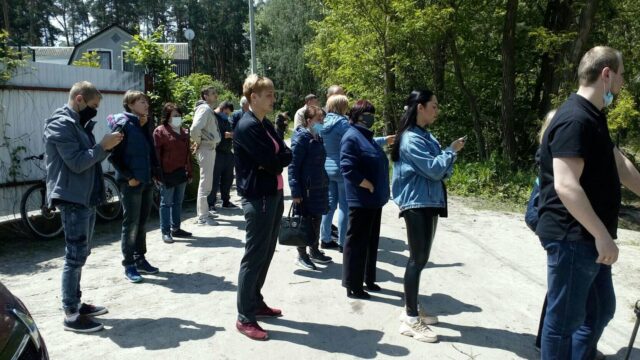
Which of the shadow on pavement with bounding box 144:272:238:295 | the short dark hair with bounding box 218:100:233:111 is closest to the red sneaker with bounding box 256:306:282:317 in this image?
the shadow on pavement with bounding box 144:272:238:295

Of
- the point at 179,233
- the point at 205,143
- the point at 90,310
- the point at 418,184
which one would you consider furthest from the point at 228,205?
the point at 418,184

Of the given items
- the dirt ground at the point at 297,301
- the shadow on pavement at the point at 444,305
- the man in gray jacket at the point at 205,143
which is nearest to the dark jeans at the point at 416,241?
the dirt ground at the point at 297,301

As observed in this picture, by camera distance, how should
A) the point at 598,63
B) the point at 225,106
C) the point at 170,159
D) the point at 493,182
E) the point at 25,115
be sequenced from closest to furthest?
the point at 598,63
the point at 170,159
the point at 25,115
the point at 225,106
the point at 493,182

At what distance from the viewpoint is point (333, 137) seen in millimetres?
6117

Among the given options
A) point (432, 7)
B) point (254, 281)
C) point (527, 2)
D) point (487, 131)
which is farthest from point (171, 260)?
point (527, 2)

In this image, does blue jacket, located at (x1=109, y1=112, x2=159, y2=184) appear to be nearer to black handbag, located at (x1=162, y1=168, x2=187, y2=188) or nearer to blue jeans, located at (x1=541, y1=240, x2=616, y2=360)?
black handbag, located at (x1=162, y1=168, x2=187, y2=188)

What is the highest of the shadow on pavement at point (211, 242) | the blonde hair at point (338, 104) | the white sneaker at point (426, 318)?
the blonde hair at point (338, 104)

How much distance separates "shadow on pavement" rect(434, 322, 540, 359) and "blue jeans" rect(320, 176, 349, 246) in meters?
1.94

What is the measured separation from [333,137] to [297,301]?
2.09m

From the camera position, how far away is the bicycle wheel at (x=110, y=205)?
8125 millimetres

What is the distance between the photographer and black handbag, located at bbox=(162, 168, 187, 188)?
671 cm

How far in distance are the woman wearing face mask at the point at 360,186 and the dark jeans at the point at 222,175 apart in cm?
422

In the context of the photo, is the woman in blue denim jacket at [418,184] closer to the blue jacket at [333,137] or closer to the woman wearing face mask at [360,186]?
the woman wearing face mask at [360,186]

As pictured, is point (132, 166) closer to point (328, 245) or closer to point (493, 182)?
point (328, 245)
